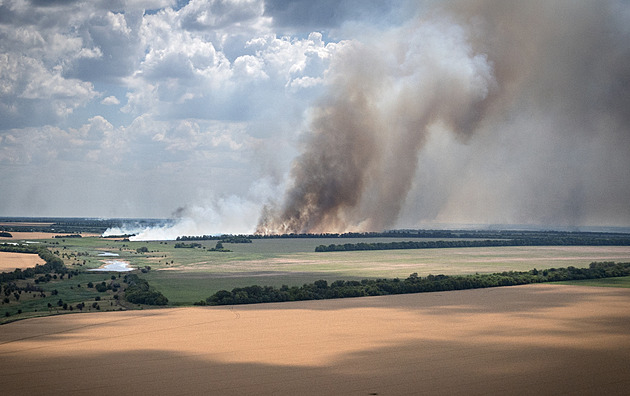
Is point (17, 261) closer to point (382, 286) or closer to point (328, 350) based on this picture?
point (382, 286)

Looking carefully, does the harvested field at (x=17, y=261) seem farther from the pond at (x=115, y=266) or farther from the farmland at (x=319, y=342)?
the farmland at (x=319, y=342)

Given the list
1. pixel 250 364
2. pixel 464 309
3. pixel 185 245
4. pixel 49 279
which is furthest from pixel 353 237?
pixel 250 364

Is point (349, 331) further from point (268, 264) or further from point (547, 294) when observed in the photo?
point (268, 264)

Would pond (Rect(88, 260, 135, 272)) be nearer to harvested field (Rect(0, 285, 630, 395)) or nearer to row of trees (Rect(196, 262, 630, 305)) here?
row of trees (Rect(196, 262, 630, 305))

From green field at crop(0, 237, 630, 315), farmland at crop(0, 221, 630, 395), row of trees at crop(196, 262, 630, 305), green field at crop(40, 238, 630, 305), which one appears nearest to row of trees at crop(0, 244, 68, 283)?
green field at crop(0, 237, 630, 315)

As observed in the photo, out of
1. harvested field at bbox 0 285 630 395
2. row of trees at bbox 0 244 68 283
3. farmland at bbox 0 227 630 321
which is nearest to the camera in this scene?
harvested field at bbox 0 285 630 395

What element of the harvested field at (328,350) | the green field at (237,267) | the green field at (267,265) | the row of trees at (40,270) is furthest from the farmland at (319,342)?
the row of trees at (40,270)

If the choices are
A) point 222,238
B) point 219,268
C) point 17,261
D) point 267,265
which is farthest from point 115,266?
point 222,238
